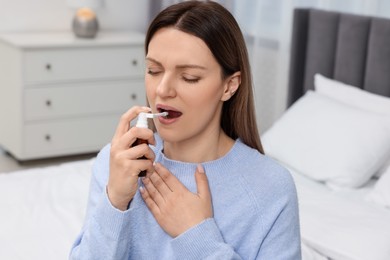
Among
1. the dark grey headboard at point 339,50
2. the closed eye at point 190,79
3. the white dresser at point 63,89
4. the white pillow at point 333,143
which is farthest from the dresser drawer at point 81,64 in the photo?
the closed eye at point 190,79

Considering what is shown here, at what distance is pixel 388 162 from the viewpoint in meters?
2.62

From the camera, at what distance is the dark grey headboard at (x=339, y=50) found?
9.31 ft

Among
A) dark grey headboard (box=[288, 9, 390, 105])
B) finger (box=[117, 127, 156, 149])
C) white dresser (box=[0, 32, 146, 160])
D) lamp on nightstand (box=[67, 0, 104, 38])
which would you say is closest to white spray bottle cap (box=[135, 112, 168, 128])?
finger (box=[117, 127, 156, 149])

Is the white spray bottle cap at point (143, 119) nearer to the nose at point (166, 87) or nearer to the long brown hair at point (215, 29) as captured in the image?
the nose at point (166, 87)

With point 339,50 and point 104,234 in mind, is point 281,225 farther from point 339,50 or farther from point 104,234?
point 339,50

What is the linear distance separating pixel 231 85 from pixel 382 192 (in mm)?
1163

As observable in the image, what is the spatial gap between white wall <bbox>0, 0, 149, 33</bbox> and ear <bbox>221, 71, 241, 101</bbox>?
3.04 meters

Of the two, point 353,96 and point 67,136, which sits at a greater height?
point 353,96

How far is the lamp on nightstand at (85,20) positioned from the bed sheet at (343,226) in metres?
2.03

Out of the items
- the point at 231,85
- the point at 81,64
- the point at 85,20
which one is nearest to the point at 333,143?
the point at 231,85

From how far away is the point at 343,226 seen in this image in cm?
210

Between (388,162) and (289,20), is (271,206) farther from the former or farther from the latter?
(289,20)

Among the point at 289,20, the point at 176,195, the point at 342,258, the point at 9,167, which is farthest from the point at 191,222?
the point at 9,167

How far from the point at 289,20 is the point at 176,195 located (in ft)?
7.30
